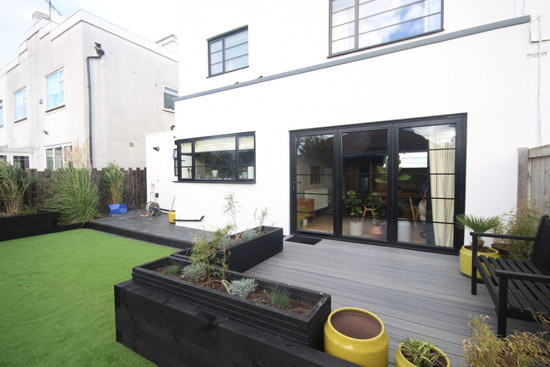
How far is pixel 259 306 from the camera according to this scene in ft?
5.00

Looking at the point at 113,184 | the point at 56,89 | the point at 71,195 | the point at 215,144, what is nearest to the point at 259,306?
the point at 215,144

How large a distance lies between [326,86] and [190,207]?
4.14 m

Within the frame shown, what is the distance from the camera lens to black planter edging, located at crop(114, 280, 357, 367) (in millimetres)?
1315

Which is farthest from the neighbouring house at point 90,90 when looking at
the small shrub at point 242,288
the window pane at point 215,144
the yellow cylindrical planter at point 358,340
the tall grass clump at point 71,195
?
the yellow cylindrical planter at point 358,340

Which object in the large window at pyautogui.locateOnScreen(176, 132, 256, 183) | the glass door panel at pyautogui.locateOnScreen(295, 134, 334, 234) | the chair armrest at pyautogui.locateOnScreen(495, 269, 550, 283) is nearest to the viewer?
the chair armrest at pyautogui.locateOnScreen(495, 269, 550, 283)

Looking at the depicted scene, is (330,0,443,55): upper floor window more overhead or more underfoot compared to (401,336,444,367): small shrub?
more overhead

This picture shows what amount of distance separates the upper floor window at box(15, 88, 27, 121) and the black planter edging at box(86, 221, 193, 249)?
31.8 feet

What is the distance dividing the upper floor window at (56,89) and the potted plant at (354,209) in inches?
440

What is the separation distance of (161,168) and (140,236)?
3457 mm

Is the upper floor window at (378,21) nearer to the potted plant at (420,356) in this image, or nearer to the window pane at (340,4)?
the window pane at (340,4)

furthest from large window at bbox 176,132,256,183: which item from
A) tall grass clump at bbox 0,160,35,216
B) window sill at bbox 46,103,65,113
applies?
window sill at bbox 46,103,65,113

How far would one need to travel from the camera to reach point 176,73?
11336mm

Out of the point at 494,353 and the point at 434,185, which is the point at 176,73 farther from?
the point at 494,353

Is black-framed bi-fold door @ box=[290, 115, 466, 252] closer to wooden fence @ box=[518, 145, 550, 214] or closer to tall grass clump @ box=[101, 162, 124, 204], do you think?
wooden fence @ box=[518, 145, 550, 214]
